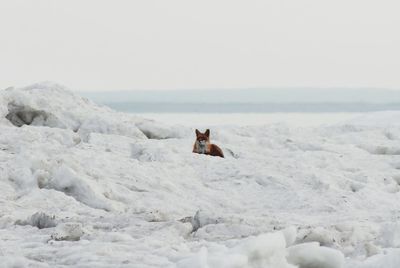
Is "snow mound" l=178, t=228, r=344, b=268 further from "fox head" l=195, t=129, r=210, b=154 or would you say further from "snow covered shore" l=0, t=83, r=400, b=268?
"fox head" l=195, t=129, r=210, b=154

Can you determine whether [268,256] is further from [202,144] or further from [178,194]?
[202,144]

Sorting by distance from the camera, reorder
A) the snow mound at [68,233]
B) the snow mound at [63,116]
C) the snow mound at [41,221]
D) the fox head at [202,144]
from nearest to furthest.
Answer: the snow mound at [68,233] < the snow mound at [41,221] < the fox head at [202,144] < the snow mound at [63,116]

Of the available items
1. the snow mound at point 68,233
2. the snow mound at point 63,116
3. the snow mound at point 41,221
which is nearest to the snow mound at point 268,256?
the snow mound at point 68,233

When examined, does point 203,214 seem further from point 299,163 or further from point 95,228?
point 299,163

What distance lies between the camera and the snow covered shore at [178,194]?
5891 millimetres

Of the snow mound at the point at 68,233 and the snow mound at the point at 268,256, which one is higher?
the snow mound at the point at 268,256

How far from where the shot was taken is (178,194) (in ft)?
35.5

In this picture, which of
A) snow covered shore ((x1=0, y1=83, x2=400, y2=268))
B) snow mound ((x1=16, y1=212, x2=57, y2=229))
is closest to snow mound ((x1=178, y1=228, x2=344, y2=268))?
snow covered shore ((x1=0, y1=83, x2=400, y2=268))

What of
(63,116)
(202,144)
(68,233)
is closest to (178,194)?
(202,144)

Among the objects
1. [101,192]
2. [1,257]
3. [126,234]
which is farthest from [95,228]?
[101,192]

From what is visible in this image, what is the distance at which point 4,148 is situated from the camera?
1224 centimetres

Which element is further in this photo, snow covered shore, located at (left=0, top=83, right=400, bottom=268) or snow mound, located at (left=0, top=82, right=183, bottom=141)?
snow mound, located at (left=0, top=82, right=183, bottom=141)

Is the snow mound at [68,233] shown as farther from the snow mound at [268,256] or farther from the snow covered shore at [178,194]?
the snow mound at [268,256]

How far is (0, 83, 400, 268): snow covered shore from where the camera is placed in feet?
19.3
